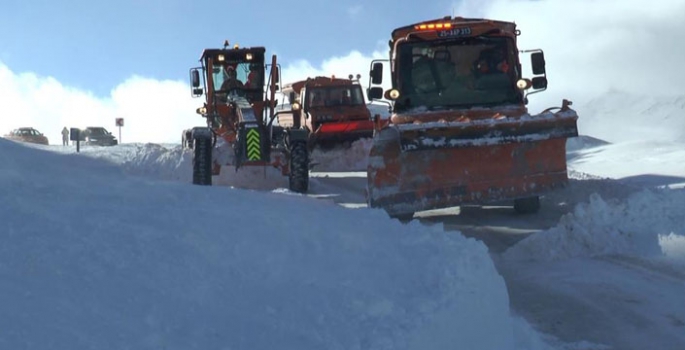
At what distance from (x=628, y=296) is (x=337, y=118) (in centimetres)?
1541

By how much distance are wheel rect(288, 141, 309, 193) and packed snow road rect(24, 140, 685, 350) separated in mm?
1448

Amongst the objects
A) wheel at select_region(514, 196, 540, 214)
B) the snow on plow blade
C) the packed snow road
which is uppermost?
the snow on plow blade

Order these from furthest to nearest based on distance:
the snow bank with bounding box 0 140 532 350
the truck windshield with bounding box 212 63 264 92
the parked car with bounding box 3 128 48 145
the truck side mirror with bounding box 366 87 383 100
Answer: the parked car with bounding box 3 128 48 145, the truck windshield with bounding box 212 63 264 92, the truck side mirror with bounding box 366 87 383 100, the snow bank with bounding box 0 140 532 350

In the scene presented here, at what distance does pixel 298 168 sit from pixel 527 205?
450 centimetres

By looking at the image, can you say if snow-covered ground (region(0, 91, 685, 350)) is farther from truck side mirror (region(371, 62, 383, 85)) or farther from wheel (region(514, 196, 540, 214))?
truck side mirror (region(371, 62, 383, 85))

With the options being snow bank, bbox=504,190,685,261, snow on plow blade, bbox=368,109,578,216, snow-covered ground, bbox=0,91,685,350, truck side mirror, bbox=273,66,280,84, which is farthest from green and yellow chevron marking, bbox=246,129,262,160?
snow bank, bbox=504,190,685,261

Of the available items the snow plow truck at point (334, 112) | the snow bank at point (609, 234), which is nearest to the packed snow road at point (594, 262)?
the snow bank at point (609, 234)

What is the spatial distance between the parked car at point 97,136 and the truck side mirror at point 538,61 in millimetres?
33173

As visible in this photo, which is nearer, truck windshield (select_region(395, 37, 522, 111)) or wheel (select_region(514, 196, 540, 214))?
wheel (select_region(514, 196, 540, 214))

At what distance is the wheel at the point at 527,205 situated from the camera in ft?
35.2

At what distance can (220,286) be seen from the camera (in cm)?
416

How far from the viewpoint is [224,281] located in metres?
4.25

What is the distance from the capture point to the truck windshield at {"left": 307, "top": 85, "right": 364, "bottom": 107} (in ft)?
72.5

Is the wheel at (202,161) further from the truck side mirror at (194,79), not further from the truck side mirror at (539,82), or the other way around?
the truck side mirror at (539,82)
